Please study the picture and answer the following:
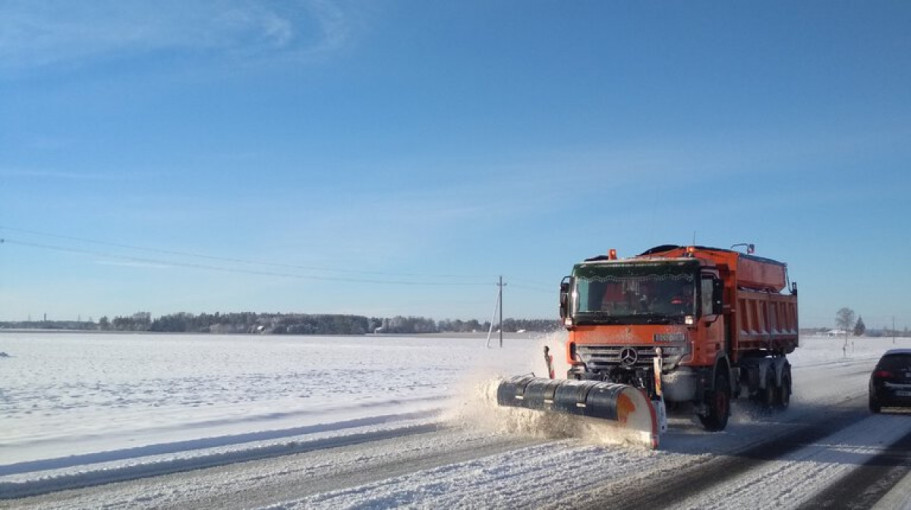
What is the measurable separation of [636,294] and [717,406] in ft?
7.65

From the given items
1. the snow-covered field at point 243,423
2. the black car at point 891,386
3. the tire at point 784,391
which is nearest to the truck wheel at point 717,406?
the snow-covered field at point 243,423

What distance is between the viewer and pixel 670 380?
483 inches

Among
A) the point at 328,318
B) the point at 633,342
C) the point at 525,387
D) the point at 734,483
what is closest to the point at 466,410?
the point at 525,387

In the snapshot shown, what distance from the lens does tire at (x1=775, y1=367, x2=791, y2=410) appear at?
17323 mm

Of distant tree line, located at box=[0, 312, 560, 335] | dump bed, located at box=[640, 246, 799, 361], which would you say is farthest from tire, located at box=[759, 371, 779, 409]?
distant tree line, located at box=[0, 312, 560, 335]

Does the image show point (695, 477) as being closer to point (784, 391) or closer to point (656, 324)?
point (656, 324)

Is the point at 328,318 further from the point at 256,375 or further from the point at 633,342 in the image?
the point at 633,342

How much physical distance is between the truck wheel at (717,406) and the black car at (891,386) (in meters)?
5.07

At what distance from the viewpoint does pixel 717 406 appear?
13.1m

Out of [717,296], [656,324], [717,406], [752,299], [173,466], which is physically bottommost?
[173,466]

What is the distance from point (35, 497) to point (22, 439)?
458 centimetres

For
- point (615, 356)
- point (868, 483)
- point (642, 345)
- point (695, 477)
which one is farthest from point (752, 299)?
point (695, 477)

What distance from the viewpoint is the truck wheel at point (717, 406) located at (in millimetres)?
12875

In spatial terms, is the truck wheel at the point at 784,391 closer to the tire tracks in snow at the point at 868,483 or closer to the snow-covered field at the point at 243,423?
the snow-covered field at the point at 243,423
